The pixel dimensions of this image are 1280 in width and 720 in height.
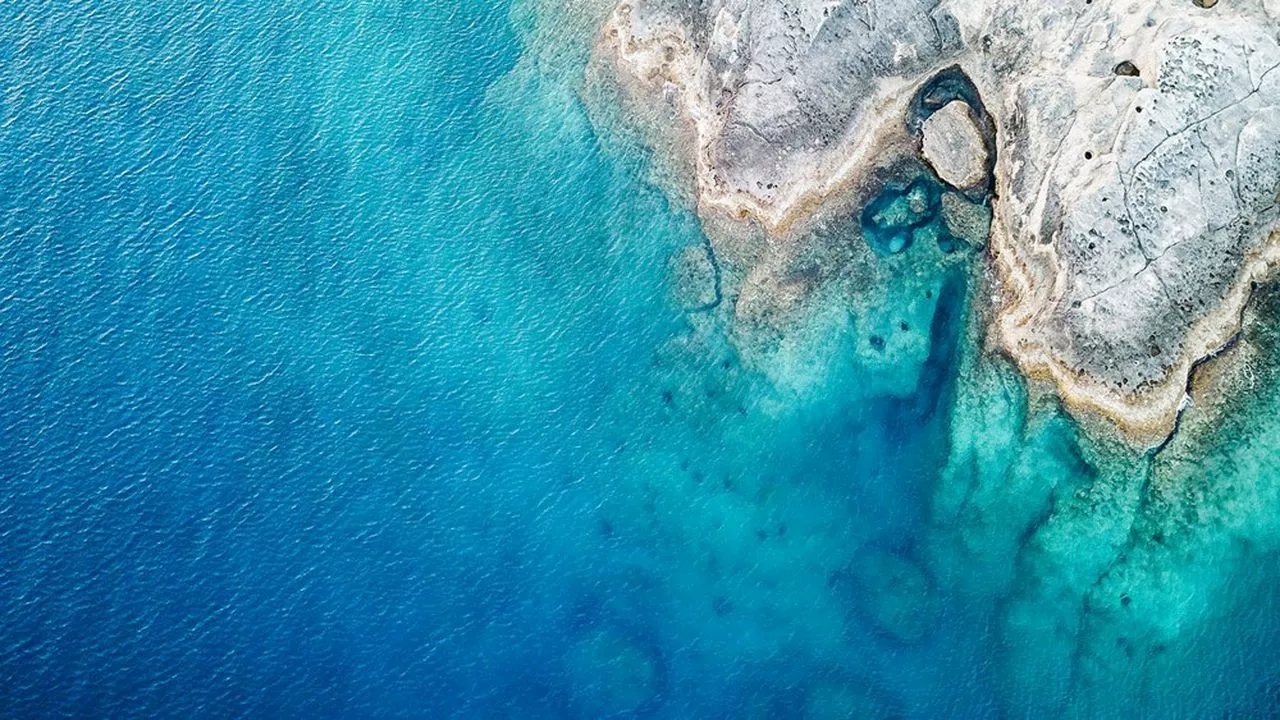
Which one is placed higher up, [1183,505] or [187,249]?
[187,249]

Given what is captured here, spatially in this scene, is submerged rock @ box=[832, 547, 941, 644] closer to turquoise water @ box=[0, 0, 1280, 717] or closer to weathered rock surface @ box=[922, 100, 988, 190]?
turquoise water @ box=[0, 0, 1280, 717]

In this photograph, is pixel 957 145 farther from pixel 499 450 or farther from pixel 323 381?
pixel 323 381

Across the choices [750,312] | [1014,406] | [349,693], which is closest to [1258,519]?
[1014,406]

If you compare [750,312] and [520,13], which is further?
[520,13]

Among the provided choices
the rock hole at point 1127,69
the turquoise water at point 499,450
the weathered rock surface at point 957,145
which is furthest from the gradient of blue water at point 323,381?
the rock hole at point 1127,69

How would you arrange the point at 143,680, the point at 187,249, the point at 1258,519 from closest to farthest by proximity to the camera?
the point at 1258,519, the point at 143,680, the point at 187,249

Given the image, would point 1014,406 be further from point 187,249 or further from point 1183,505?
point 187,249

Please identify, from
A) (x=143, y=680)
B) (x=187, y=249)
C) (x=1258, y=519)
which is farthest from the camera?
(x=187, y=249)
